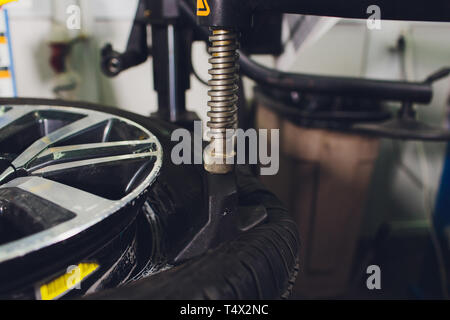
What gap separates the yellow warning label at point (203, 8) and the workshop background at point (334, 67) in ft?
1.88

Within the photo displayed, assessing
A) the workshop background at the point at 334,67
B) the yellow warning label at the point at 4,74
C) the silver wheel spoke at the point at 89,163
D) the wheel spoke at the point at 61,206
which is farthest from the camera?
the workshop background at the point at 334,67

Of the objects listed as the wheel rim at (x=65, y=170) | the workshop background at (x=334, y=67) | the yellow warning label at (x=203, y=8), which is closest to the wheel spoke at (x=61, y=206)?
the wheel rim at (x=65, y=170)

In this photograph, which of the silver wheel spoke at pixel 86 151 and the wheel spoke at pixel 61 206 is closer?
the wheel spoke at pixel 61 206

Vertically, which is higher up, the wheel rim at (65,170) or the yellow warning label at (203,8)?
the yellow warning label at (203,8)

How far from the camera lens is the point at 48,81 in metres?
1.06

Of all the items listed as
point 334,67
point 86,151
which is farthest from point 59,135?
point 334,67

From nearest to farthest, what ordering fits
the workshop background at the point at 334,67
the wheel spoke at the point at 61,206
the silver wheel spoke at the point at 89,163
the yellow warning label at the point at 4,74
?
the wheel spoke at the point at 61,206
the silver wheel spoke at the point at 89,163
the yellow warning label at the point at 4,74
the workshop background at the point at 334,67

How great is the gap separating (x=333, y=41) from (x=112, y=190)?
42.0 inches

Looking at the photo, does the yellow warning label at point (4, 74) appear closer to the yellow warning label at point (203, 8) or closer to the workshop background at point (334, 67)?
the workshop background at point (334, 67)

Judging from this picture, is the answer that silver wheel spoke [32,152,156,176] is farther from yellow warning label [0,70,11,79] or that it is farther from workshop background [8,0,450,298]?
workshop background [8,0,450,298]

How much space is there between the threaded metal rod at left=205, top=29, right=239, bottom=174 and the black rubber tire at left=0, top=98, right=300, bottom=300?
2.6 inches

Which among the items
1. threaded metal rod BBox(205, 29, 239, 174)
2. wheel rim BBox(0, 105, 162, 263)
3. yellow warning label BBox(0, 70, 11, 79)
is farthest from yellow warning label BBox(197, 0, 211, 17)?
yellow warning label BBox(0, 70, 11, 79)

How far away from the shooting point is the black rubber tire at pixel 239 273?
0.83ft

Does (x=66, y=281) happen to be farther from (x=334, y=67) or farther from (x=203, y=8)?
(x=334, y=67)
